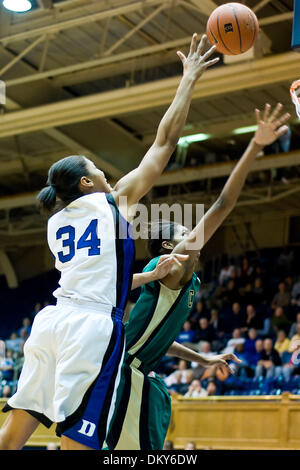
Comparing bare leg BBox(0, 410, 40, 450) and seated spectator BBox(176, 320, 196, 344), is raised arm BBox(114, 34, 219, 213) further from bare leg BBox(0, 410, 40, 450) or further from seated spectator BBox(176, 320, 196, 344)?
seated spectator BBox(176, 320, 196, 344)

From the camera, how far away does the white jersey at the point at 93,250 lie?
3348 mm

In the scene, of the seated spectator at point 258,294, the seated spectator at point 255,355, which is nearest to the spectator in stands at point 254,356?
the seated spectator at point 255,355

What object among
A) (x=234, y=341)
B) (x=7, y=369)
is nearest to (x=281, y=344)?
(x=234, y=341)

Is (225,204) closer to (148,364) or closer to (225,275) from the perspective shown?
(148,364)

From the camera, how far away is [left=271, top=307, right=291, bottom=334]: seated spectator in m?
13.4

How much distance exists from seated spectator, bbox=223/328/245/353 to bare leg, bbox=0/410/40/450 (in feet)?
31.5

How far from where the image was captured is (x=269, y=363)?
37.3ft

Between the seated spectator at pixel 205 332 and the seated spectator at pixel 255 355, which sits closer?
the seated spectator at pixel 255 355

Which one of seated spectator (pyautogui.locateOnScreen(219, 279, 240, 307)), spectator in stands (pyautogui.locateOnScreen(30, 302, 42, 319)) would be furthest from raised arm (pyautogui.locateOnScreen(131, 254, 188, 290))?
spectator in stands (pyautogui.locateOnScreen(30, 302, 42, 319))

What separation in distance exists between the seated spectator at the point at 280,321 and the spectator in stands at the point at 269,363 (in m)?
1.75

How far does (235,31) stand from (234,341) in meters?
8.27

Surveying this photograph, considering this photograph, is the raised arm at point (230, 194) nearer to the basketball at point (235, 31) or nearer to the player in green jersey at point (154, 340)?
the player in green jersey at point (154, 340)
